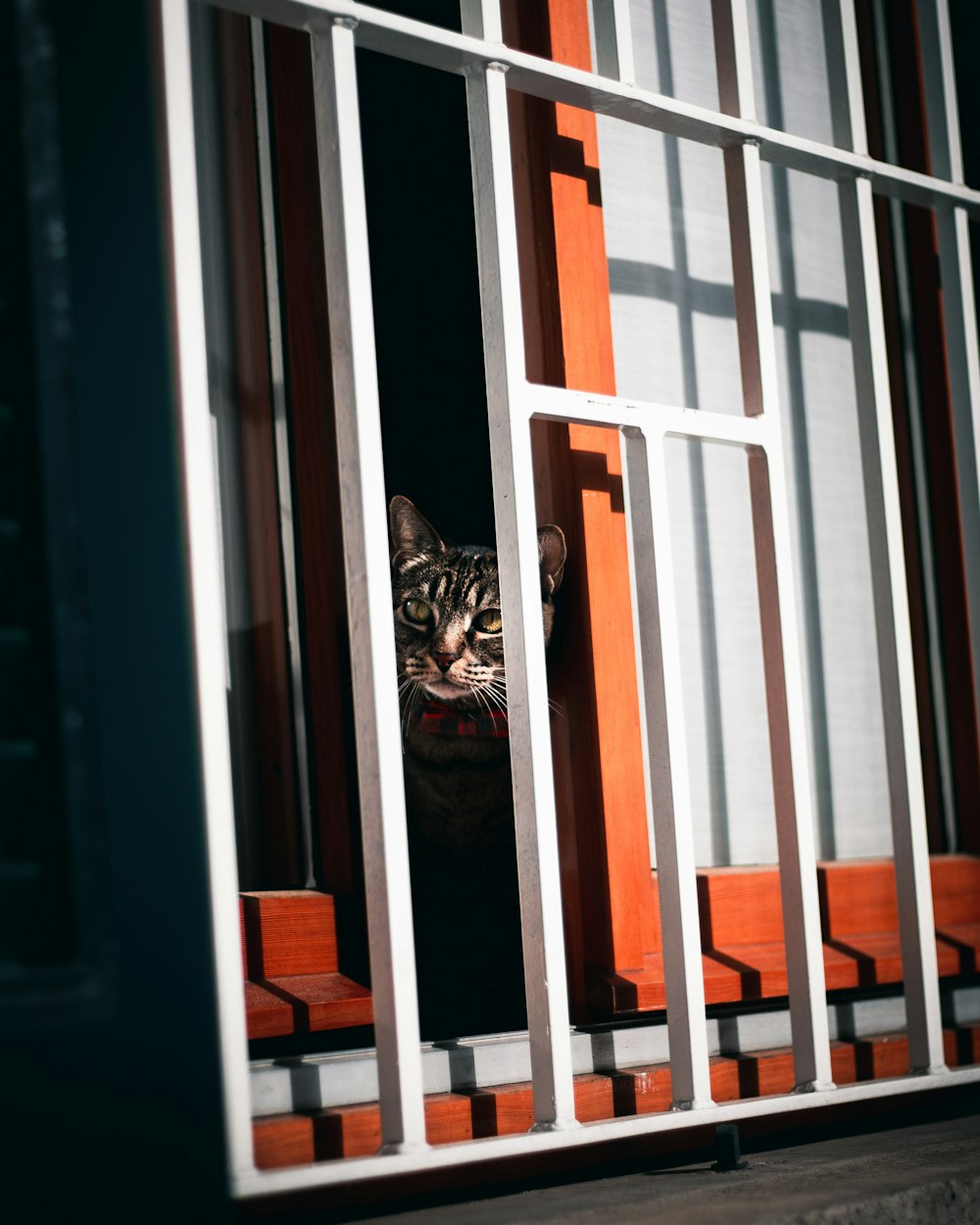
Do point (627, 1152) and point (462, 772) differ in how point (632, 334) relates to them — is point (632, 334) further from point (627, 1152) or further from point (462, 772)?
point (627, 1152)

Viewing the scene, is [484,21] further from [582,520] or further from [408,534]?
[408,534]

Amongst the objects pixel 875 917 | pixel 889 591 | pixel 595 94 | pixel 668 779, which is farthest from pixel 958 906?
pixel 595 94

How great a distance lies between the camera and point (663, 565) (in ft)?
4.76

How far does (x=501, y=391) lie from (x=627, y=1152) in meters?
0.89

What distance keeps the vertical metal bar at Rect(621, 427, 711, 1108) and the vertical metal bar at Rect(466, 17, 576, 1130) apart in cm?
17

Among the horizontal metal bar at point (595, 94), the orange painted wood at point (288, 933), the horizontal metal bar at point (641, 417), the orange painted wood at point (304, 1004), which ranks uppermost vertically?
the horizontal metal bar at point (595, 94)

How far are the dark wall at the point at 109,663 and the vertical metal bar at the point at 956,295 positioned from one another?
135 centimetres

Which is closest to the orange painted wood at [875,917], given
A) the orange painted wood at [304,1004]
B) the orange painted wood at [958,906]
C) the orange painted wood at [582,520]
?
the orange painted wood at [958,906]

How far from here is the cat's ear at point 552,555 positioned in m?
1.77

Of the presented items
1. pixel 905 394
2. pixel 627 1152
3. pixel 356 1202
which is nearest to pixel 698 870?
pixel 627 1152

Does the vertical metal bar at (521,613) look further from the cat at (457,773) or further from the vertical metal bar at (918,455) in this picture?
the vertical metal bar at (918,455)

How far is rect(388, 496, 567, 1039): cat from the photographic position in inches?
77.1

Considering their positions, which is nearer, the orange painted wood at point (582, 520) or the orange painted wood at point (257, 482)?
the orange painted wood at point (582, 520)

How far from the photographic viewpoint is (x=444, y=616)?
91.1 inches
